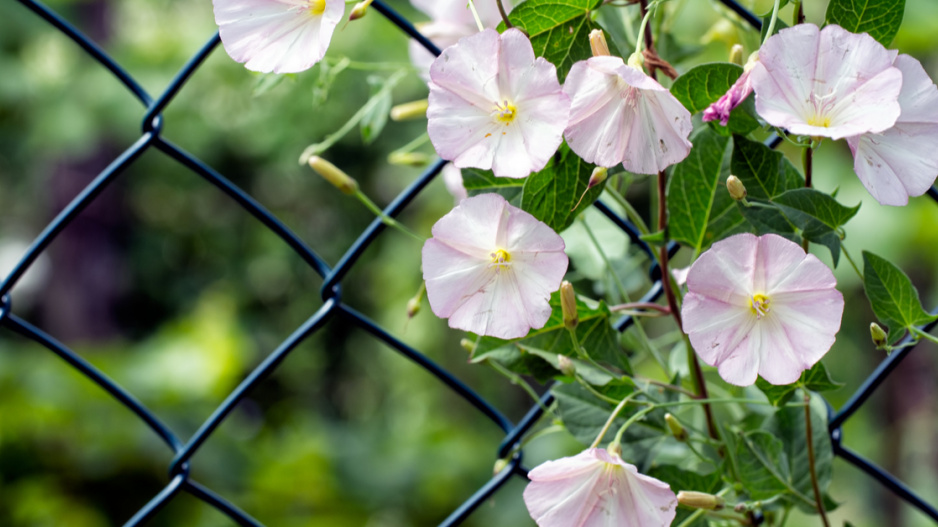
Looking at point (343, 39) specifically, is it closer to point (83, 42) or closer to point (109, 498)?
point (109, 498)

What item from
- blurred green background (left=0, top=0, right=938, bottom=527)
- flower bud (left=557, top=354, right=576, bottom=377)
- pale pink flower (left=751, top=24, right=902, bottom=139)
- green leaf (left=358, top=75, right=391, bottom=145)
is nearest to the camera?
pale pink flower (left=751, top=24, right=902, bottom=139)

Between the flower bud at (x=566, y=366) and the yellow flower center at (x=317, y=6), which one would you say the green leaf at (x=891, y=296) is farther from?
the yellow flower center at (x=317, y=6)

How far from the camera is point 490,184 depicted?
464 mm

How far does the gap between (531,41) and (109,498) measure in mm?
1426

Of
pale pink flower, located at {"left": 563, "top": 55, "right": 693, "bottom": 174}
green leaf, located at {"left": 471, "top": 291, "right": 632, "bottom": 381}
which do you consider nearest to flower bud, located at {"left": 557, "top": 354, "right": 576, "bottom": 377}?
green leaf, located at {"left": 471, "top": 291, "right": 632, "bottom": 381}

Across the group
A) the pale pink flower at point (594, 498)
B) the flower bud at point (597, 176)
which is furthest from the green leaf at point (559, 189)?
the pale pink flower at point (594, 498)

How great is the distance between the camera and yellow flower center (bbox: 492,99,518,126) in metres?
0.38

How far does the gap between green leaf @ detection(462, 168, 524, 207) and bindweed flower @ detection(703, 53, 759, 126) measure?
115 mm

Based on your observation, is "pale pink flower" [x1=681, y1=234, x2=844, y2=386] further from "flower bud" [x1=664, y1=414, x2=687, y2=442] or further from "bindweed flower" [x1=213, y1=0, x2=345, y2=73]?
"bindweed flower" [x1=213, y1=0, x2=345, y2=73]

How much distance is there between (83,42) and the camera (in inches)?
21.1

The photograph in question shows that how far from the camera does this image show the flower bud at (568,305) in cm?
42

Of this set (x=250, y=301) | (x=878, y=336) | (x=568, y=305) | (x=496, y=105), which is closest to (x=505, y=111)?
(x=496, y=105)

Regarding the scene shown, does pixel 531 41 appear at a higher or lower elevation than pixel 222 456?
lower

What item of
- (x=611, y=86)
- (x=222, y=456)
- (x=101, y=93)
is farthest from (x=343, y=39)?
(x=611, y=86)
